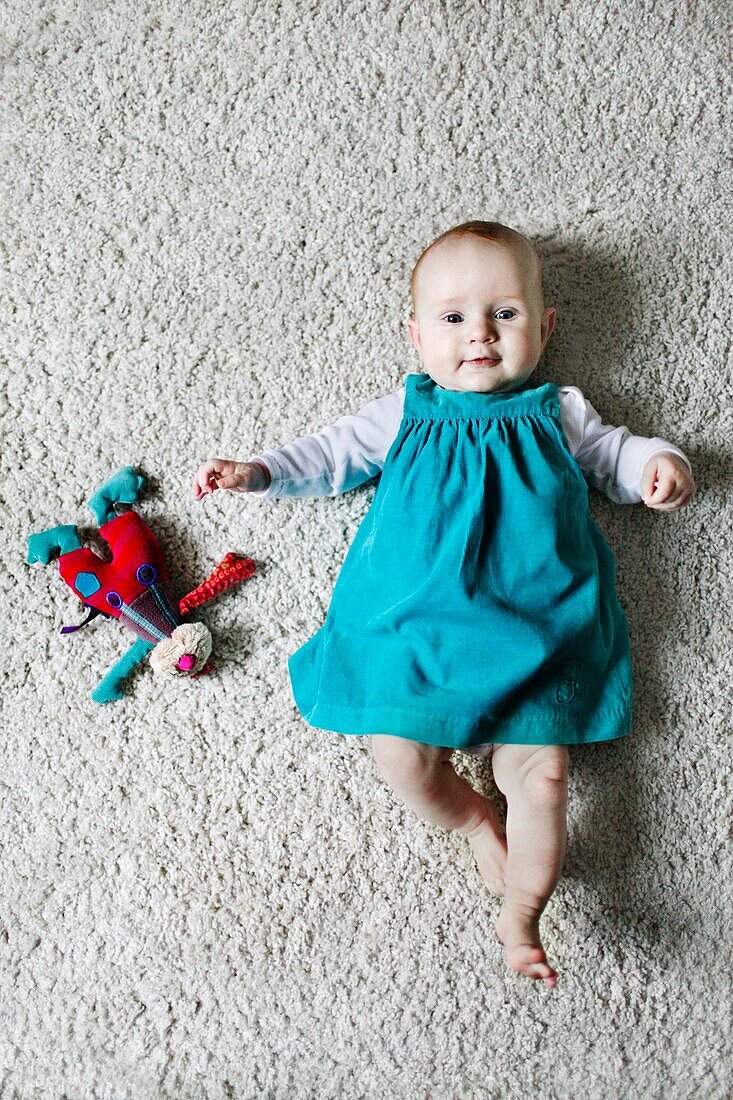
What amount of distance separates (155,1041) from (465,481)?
729 millimetres

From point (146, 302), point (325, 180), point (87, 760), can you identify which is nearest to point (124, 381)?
point (146, 302)

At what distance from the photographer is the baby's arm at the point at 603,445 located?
3.32 ft

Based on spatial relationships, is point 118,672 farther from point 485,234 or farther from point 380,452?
point 485,234

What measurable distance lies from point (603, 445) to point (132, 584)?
0.58 metres

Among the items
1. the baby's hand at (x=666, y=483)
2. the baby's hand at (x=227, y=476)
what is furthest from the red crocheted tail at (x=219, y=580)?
the baby's hand at (x=666, y=483)

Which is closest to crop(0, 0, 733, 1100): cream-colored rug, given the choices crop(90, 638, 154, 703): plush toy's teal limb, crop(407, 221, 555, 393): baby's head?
crop(90, 638, 154, 703): plush toy's teal limb

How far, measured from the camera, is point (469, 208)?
3.67 ft

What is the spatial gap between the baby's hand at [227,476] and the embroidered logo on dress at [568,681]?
0.40 metres

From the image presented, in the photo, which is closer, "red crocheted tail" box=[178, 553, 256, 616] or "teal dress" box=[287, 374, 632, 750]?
"teal dress" box=[287, 374, 632, 750]

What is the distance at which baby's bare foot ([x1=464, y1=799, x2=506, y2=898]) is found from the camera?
0.97m

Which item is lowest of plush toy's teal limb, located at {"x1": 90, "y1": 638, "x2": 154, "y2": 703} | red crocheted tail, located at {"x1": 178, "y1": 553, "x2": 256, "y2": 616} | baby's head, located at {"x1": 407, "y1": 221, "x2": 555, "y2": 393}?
plush toy's teal limb, located at {"x1": 90, "y1": 638, "x2": 154, "y2": 703}

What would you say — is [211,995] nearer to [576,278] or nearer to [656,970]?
[656,970]

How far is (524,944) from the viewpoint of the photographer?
891 mm

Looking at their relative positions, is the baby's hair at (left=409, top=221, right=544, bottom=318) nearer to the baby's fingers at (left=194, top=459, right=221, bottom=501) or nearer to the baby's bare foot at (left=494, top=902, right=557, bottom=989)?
the baby's fingers at (left=194, top=459, right=221, bottom=501)
